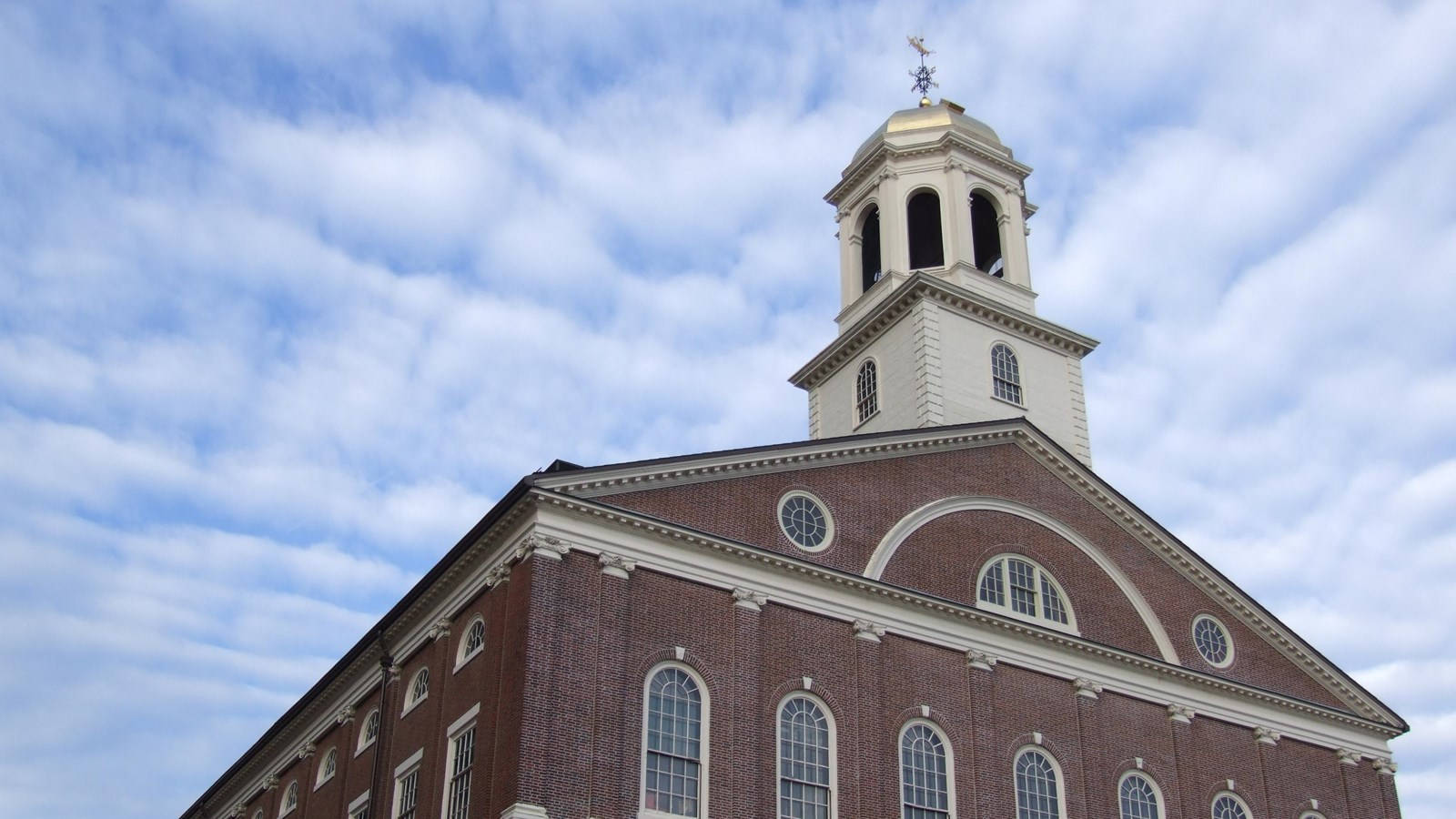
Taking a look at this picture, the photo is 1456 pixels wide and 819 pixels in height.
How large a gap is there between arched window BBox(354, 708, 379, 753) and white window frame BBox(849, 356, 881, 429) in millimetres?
14604

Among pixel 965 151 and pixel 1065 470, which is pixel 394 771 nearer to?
pixel 1065 470

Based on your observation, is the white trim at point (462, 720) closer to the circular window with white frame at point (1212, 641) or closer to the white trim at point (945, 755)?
the white trim at point (945, 755)

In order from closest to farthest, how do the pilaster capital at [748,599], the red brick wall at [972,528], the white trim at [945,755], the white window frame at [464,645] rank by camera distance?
the white window frame at [464,645], the pilaster capital at [748,599], the white trim at [945,755], the red brick wall at [972,528]

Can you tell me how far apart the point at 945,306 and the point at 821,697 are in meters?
13.8

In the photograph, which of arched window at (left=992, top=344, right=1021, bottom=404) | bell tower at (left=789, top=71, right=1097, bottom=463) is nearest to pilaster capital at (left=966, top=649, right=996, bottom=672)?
bell tower at (left=789, top=71, right=1097, bottom=463)

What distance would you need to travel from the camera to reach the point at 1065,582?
35.5m

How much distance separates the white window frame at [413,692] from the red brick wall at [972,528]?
6.47 m

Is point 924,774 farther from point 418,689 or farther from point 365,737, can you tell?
point 365,737

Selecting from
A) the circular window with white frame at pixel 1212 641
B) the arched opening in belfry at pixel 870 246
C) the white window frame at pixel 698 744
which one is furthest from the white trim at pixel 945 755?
the arched opening in belfry at pixel 870 246

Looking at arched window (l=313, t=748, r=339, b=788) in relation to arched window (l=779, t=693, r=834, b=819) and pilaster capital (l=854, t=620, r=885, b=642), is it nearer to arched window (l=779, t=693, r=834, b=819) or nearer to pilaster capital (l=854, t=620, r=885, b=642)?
arched window (l=779, t=693, r=834, b=819)

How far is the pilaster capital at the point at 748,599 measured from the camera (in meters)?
30.3

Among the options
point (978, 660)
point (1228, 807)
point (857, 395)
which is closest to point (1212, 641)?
point (1228, 807)

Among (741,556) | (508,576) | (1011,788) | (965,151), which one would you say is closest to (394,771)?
(508,576)

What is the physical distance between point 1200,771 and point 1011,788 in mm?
5715
